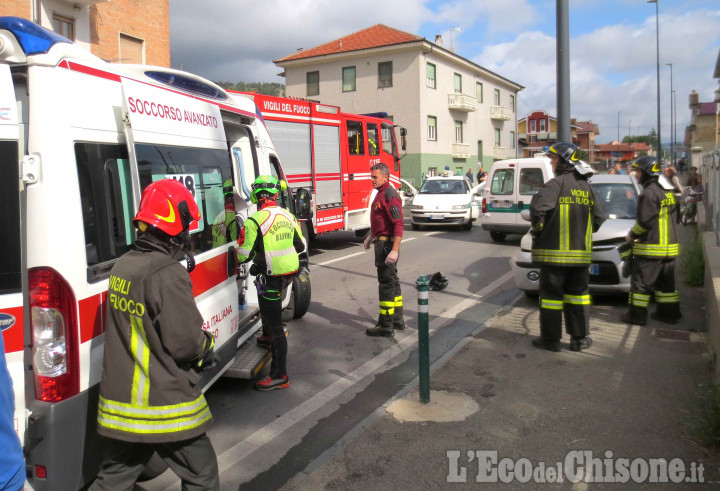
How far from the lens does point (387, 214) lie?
21.6 ft

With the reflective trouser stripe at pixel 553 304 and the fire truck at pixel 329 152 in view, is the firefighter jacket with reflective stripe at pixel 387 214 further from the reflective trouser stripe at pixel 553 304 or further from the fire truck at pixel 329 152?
the fire truck at pixel 329 152

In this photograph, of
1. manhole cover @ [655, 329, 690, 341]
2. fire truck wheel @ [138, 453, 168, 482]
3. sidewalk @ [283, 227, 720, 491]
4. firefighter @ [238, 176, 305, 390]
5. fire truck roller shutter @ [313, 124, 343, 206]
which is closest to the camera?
fire truck wheel @ [138, 453, 168, 482]

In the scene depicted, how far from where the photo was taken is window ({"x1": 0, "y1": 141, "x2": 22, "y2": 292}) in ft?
8.52

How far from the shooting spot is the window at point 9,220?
2.60 meters

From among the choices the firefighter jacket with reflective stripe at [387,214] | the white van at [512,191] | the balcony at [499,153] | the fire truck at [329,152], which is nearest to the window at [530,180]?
the white van at [512,191]

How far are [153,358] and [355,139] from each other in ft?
38.4

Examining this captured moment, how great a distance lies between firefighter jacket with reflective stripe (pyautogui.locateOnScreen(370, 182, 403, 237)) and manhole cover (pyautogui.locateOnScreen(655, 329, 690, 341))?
2.97 metres

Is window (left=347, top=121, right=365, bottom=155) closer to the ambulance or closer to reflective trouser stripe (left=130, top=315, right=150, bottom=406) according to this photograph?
the ambulance

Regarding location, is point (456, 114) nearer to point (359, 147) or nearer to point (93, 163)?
point (359, 147)

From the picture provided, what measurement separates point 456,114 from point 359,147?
29.5 meters

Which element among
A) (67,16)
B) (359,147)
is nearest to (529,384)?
(359,147)

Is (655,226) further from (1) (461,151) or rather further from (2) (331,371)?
(1) (461,151)

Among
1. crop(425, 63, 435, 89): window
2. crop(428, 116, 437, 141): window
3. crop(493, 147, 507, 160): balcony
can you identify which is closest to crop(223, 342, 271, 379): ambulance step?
crop(428, 116, 437, 141): window

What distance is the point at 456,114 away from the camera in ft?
137
